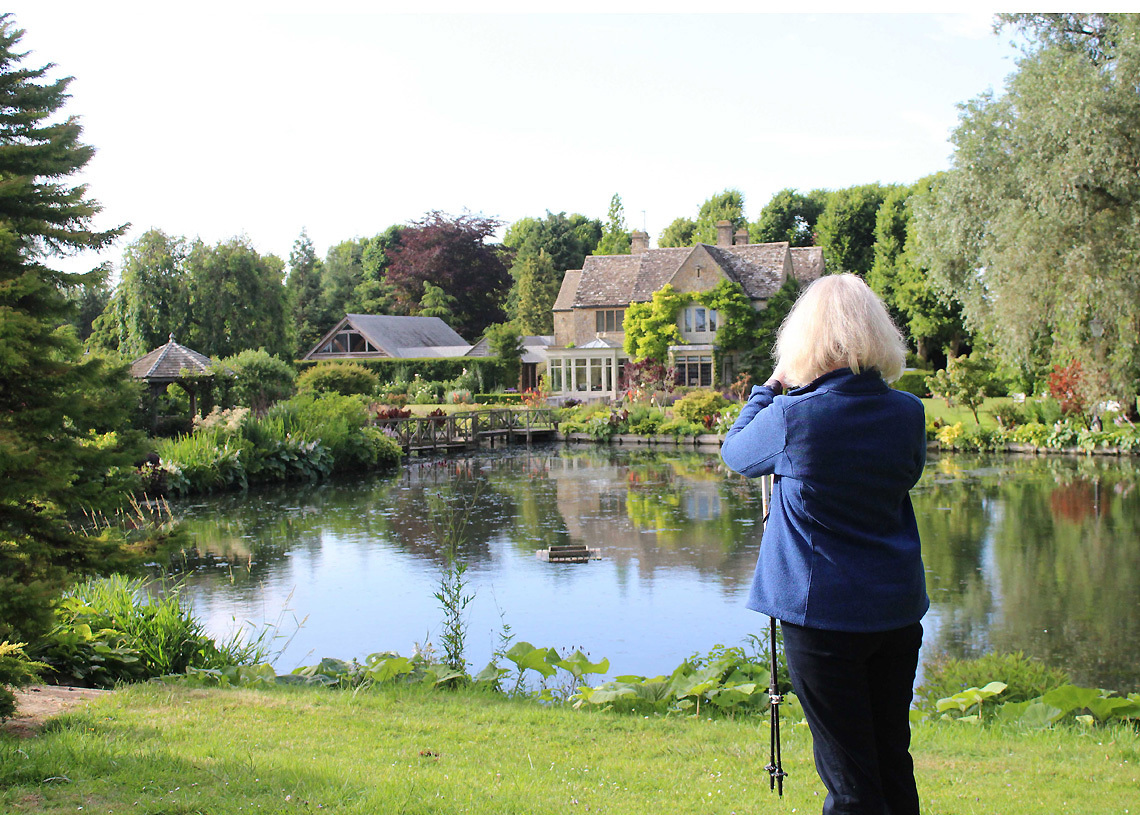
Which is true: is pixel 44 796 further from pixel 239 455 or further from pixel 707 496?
pixel 239 455

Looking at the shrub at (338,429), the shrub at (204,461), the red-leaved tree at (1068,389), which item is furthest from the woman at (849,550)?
the red-leaved tree at (1068,389)

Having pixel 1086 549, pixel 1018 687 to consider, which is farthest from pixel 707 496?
pixel 1018 687

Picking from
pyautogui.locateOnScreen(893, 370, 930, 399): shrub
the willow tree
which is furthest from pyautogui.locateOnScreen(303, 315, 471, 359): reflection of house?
the willow tree

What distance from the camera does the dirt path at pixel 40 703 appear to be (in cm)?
394

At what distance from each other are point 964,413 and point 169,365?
67.8 feet

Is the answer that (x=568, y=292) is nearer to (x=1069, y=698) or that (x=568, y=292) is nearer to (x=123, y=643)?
(x=123, y=643)

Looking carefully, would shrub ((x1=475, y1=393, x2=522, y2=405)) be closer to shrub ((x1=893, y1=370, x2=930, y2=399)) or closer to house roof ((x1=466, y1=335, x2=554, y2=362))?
house roof ((x1=466, y1=335, x2=554, y2=362))

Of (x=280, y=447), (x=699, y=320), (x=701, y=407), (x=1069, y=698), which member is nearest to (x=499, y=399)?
(x=699, y=320)

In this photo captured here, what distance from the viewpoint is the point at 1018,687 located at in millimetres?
5281

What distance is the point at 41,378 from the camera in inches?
169

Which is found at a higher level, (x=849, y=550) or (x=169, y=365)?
(x=169, y=365)

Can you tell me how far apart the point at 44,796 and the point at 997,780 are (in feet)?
11.8

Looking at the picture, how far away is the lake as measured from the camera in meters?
7.68

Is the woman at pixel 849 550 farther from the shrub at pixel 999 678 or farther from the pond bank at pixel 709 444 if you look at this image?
the pond bank at pixel 709 444
